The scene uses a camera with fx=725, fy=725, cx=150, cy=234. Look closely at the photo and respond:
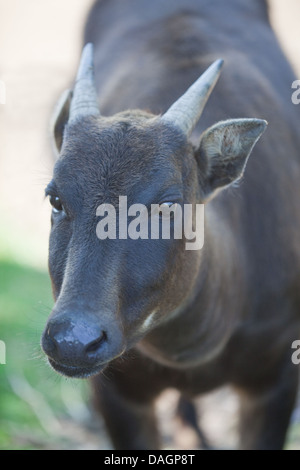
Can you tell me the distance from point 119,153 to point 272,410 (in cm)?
270

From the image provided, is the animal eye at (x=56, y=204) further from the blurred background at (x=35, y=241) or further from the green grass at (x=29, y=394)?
the green grass at (x=29, y=394)

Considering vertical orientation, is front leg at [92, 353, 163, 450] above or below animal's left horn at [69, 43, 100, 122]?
below

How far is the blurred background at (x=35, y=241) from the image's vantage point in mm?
6746

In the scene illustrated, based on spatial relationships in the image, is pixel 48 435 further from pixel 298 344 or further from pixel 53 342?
pixel 53 342

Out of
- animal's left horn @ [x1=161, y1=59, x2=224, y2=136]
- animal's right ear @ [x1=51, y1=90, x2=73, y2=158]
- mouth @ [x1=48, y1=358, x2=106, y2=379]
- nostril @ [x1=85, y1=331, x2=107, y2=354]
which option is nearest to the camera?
nostril @ [x1=85, y1=331, x2=107, y2=354]

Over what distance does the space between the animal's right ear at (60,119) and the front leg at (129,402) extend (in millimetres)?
1538

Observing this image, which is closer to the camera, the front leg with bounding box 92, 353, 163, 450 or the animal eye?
the animal eye

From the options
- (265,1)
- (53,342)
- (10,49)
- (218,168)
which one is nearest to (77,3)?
(10,49)

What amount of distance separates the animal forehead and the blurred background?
0.52 m

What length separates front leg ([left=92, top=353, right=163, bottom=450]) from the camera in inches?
201

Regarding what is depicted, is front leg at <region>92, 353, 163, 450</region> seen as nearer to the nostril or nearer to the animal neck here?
the animal neck

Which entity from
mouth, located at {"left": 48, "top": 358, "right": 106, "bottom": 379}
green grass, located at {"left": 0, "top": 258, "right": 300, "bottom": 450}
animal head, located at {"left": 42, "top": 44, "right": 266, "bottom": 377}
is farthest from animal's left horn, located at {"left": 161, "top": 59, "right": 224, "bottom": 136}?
green grass, located at {"left": 0, "top": 258, "right": 300, "bottom": 450}

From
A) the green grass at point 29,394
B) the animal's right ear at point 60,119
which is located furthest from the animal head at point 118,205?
the green grass at point 29,394
